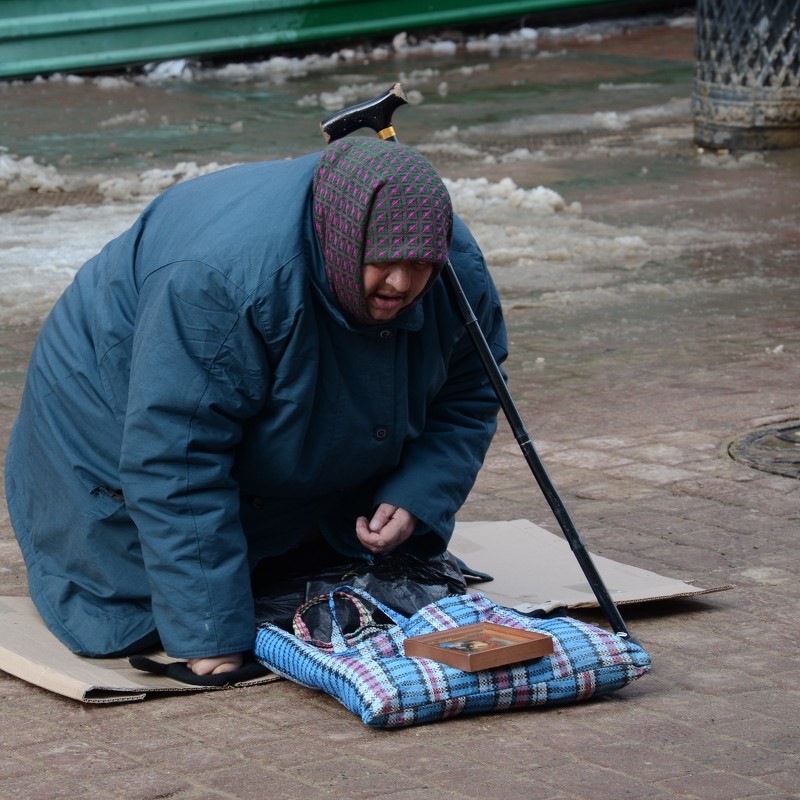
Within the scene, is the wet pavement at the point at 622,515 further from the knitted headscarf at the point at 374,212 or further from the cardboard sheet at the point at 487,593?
the knitted headscarf at the point at 374,212

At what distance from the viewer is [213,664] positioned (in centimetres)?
308

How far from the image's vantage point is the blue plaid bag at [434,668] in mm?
2865

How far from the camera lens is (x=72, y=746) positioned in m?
2.80

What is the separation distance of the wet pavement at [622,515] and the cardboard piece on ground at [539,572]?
7 centimetres

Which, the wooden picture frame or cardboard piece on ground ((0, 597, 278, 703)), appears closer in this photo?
the wooden picture frame

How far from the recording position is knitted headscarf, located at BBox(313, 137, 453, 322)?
9.09 ft

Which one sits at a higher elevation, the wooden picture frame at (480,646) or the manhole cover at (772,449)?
the wooden picture frame at (480,646)

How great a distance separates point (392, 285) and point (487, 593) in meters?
1.05

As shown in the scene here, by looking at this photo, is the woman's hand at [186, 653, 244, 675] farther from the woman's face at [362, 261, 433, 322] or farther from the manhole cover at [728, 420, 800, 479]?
the manhole cover at [728, 420, 800, 479]

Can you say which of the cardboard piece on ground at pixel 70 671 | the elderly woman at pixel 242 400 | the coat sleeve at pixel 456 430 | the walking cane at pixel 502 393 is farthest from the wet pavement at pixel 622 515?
the coat sleeve at pixel 456 430

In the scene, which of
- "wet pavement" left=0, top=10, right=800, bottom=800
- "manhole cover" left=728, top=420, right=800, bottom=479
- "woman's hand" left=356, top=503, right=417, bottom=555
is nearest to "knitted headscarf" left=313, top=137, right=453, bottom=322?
"woman's hand" left=356, top=503, right=417, bottom=555

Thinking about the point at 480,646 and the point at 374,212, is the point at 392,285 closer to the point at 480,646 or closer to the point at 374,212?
the point at 374,212

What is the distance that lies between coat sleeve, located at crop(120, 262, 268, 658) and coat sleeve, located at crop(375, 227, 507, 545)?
0.44m

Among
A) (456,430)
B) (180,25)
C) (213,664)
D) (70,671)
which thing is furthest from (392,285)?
(180,25)
